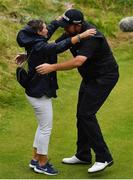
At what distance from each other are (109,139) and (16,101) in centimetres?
205

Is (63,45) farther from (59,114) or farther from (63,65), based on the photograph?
(59,114)

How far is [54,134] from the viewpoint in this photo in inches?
319

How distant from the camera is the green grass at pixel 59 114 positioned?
695 centimetres

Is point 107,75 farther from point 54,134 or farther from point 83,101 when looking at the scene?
point 54,134

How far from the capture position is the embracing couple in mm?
6207

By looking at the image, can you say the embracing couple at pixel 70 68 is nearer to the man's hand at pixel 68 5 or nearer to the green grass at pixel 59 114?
the green grass at pixel 59 114

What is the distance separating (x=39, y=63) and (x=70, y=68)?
35 cm

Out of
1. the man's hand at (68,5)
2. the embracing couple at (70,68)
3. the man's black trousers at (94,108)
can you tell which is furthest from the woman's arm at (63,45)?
the man's hand at (68,5)

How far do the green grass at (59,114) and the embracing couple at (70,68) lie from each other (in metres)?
0.33

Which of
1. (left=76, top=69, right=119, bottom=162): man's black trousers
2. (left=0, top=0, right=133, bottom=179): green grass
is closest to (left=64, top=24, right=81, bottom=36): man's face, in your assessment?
(left=76, top=69, right=119, bottom=162): man's black trousers

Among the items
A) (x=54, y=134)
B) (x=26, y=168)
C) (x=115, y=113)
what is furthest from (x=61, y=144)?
(x=115, y=113)

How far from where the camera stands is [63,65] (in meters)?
6.19

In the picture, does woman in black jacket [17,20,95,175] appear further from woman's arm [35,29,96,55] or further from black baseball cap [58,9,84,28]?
black baseball cap [58,9,84,28]

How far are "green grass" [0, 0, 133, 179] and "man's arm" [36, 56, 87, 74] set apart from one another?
1.26m
